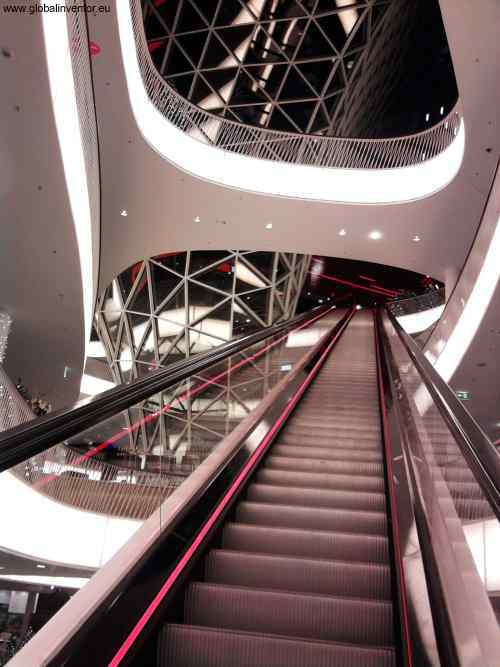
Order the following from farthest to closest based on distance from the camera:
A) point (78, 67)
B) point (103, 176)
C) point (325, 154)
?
point (325, 154), point (103, 176), point (78, 67)

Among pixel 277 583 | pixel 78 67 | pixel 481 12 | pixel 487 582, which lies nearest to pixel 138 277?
pixel 78 67

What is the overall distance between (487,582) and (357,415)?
5.93m

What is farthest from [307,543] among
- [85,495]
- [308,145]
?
[308,145]

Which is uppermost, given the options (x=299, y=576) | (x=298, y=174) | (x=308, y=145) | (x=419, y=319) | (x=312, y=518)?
(x=308, y=145)

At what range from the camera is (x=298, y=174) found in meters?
15.9

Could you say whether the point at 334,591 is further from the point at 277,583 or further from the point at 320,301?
the point at 320,301

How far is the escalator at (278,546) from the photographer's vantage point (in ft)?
7.69

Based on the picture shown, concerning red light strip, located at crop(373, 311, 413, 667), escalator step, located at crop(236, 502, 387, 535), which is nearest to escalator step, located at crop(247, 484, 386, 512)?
red light strip, located at crop(373, 311, 413, 667)

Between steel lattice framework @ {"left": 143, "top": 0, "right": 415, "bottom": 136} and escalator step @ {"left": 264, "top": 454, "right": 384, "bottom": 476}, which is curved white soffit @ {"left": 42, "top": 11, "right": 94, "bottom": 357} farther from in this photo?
steel lattice framework @ {"left": 143, "top": 0, "right": 415, "bottom": 136}

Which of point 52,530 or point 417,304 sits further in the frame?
point 417,304

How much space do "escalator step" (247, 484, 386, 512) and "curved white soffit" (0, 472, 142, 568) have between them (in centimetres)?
219

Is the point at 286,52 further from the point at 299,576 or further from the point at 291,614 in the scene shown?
the point at 291,614

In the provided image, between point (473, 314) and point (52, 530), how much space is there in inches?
462

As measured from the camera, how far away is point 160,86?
47.2 feet
